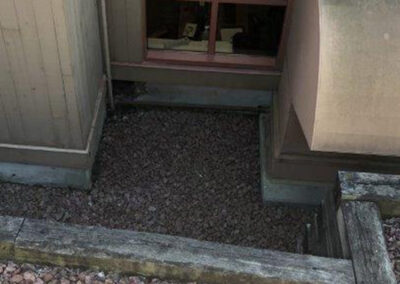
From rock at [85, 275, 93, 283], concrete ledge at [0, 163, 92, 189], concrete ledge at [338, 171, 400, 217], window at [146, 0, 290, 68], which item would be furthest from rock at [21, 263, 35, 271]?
window at [146, 0, 290, 68]

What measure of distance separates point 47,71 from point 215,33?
2204 mm

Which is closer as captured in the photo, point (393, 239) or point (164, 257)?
point (164, 257)

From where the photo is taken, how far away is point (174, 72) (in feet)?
20.8

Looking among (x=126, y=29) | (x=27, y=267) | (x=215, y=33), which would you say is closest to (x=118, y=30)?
(x=126, y=29)

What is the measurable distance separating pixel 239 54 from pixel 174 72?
83 centimetres

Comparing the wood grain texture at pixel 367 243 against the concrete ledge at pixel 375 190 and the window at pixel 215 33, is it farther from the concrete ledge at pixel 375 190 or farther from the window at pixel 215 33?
the window at pixel 215 33

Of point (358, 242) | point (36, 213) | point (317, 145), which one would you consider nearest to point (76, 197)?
point (36, 213)

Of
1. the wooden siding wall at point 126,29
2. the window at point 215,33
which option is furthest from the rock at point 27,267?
the window at point 215,33

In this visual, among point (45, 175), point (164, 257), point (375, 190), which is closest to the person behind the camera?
point (164, 257)

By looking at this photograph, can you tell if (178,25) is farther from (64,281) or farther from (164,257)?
(64,281)

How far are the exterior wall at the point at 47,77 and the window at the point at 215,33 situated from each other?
0.84 m

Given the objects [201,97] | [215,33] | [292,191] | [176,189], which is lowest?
[176,189]

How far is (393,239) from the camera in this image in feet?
12.5

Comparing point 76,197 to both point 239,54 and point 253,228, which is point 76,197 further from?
point 239,54
